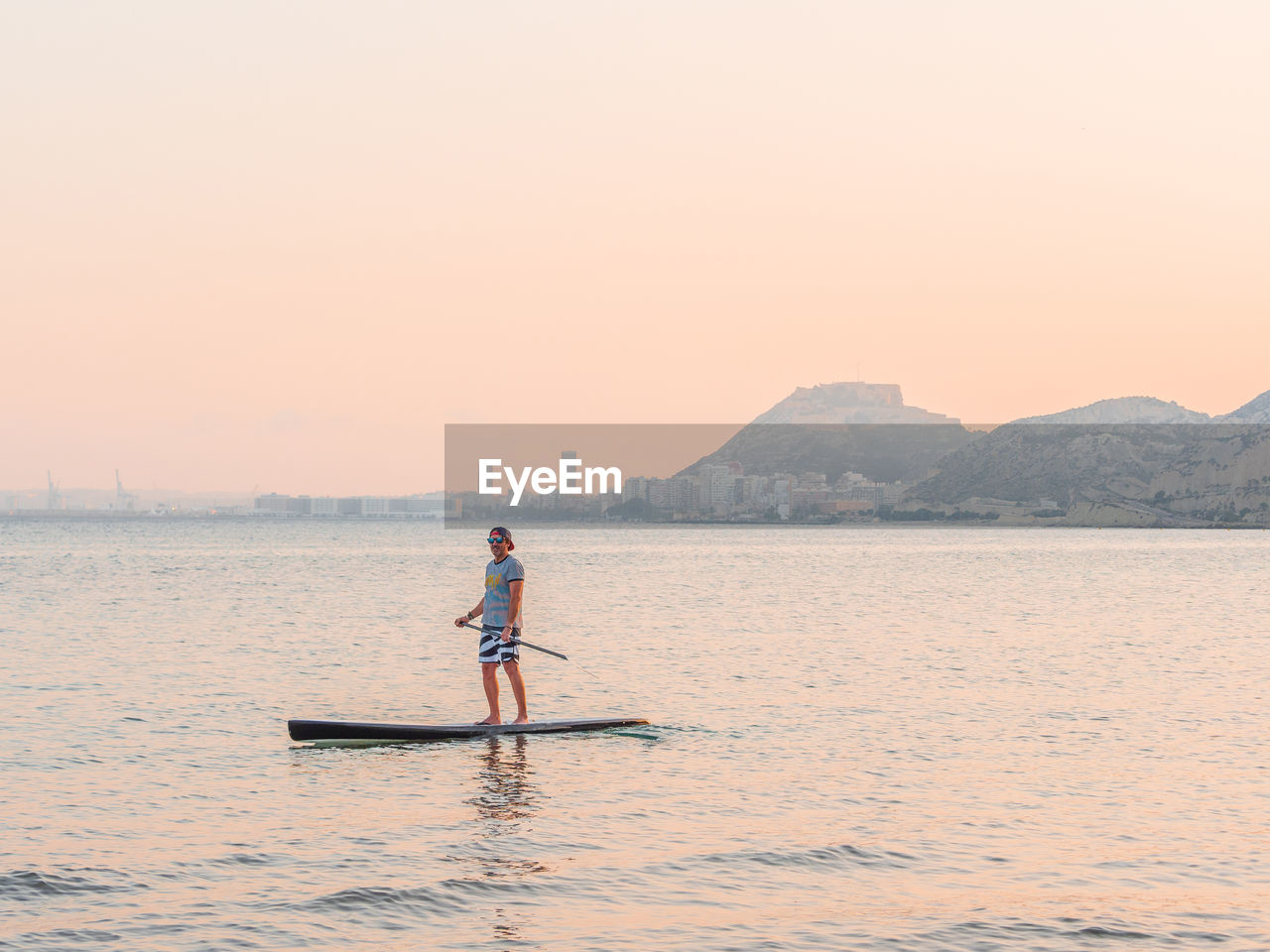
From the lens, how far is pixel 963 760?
66.3 ft

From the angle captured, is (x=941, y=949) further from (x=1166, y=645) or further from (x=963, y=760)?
(x=1166, y=645)

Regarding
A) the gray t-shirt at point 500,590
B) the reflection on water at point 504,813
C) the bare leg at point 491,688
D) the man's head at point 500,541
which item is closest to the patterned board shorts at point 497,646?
the gray t-shirt at point 500,590

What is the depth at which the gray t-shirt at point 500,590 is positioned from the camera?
20.5 metres

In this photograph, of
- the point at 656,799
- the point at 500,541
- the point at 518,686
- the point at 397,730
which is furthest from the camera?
the point at 518,686

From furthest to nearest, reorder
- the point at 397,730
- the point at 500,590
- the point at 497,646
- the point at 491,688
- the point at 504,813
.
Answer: the point at 491,688
the point at 397,730
the point at 497,646
the point at 500,590
the point at 504,813

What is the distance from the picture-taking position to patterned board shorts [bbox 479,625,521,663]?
2062 centimetres

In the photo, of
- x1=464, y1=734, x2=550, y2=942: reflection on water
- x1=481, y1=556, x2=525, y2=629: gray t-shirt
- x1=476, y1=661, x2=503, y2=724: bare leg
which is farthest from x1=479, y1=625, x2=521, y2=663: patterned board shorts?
x1=464, y1=734, x2=550, y2=942: reflection on water

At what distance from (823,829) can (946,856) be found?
1674mm

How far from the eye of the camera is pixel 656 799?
56.3ft

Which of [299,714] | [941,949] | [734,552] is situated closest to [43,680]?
[299,714]

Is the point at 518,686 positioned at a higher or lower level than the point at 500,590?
lower

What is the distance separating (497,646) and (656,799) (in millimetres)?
4486

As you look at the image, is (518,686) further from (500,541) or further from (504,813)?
(504,813)

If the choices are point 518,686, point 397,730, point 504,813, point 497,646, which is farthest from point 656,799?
point 397,730
